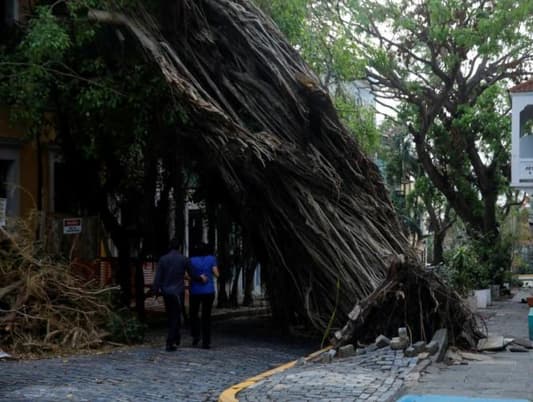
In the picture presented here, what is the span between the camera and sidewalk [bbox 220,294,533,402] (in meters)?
9.14

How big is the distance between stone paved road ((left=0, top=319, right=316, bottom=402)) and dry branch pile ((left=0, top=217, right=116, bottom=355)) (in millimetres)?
659

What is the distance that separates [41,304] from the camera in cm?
1309

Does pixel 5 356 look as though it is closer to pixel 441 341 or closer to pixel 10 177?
pixel 441 341

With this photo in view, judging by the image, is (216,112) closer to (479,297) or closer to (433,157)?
(479,297)

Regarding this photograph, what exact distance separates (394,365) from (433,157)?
2111 centimetres

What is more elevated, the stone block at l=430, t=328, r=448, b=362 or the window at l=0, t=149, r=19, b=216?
the window at l=0, t=149, r=19, b=216

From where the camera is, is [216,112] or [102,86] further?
[102,86]

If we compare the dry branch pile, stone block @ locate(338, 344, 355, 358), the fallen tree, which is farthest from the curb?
the dry branch pile

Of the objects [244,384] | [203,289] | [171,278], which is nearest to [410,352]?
[244,384]

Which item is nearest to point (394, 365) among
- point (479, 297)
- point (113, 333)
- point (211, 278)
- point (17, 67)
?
point (211, 278)

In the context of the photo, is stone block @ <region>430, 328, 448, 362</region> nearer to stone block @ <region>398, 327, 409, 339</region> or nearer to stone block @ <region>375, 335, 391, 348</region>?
stone block @ <region>398, 327, 409, 339</region>

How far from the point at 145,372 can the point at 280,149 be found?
4.51 metres

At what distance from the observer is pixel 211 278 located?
1348 centimetres

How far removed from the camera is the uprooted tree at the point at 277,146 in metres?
13.8
